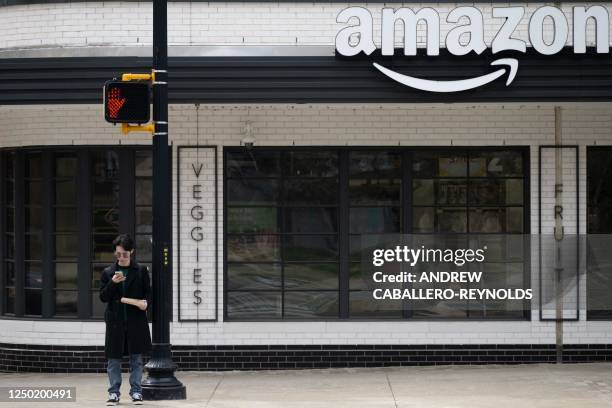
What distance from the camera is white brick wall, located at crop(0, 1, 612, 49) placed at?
1396cm

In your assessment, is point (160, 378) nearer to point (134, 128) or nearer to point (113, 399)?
point (113, 399)

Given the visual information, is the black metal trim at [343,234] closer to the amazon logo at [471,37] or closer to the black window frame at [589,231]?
the amazon logo at [471,37]

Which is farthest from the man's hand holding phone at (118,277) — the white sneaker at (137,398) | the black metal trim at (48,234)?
the black metal trim at (48,234)

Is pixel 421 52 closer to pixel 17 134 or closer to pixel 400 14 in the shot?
pixel 400 14

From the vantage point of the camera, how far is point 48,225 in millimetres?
14695

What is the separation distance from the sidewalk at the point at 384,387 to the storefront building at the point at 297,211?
330mm

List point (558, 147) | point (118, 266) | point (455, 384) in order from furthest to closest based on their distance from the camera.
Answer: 1. point (558, 147)
2. point (455, 384)
3. point (118, 266)

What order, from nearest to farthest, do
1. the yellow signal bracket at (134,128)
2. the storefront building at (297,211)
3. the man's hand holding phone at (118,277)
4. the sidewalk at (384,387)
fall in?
the man's hand holding phone at (118,277) < the yellow signal bracket at (134,128) < the sidewalk at (384,387) < the storefront building at (297,211)

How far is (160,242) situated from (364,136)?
370 centimetres

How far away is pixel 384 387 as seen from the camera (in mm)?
13164

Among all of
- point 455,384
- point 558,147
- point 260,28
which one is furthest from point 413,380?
point 260,28

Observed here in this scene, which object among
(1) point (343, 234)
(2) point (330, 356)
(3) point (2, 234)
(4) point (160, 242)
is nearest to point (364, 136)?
(1) point (343, 234)

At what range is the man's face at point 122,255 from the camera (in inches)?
459

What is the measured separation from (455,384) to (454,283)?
1.85m
